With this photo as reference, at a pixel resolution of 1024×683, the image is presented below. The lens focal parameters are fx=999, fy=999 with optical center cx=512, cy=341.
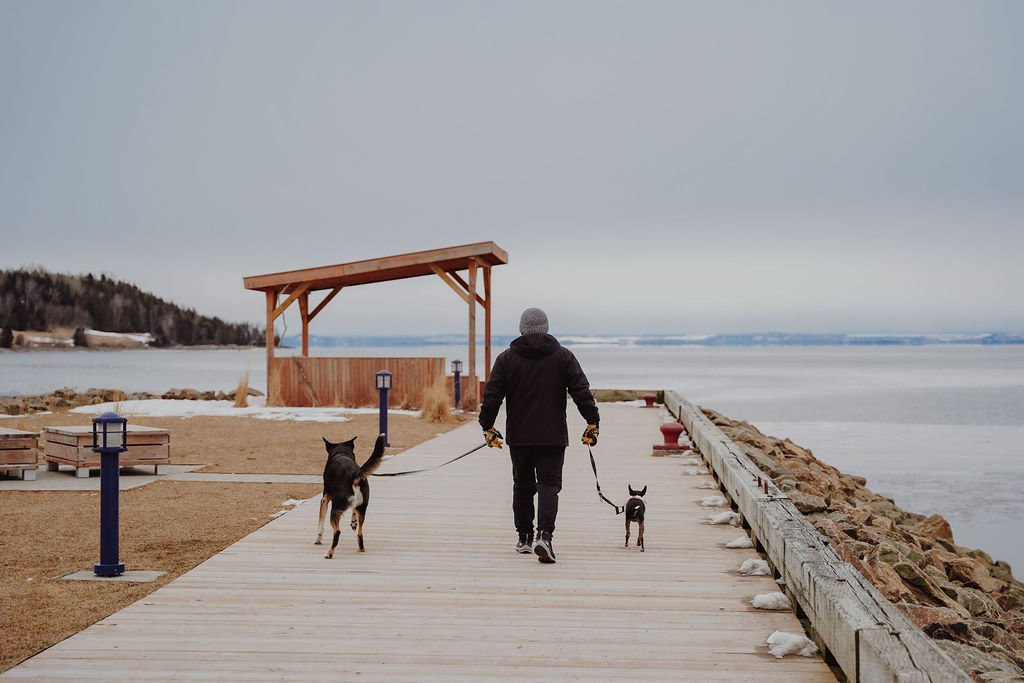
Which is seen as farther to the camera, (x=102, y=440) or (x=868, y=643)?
(x=102, y=440)

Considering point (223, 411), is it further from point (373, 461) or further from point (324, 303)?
point (373, 461)

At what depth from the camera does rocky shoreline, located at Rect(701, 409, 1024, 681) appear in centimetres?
638

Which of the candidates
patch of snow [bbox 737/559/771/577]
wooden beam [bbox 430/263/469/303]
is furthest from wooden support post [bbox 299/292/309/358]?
patch of snow [bbox 737/559/771/577]

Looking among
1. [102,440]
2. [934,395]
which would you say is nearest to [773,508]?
[102,440]

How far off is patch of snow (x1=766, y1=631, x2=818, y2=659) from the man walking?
2.11m

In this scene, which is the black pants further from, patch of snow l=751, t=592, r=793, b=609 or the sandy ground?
the sandy ground

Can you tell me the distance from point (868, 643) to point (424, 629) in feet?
7.37

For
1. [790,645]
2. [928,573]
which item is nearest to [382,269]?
[928,573]

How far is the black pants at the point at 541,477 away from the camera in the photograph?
265 inches

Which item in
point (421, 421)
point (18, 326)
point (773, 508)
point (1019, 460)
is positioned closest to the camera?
point (773, 508)

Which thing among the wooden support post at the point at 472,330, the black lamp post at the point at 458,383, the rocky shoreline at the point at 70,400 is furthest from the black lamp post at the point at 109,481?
the rocky shoreline at the point at 70,400

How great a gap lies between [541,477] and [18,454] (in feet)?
25.1

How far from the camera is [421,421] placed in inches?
749

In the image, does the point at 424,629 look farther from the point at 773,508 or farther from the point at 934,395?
the point at 934,395
